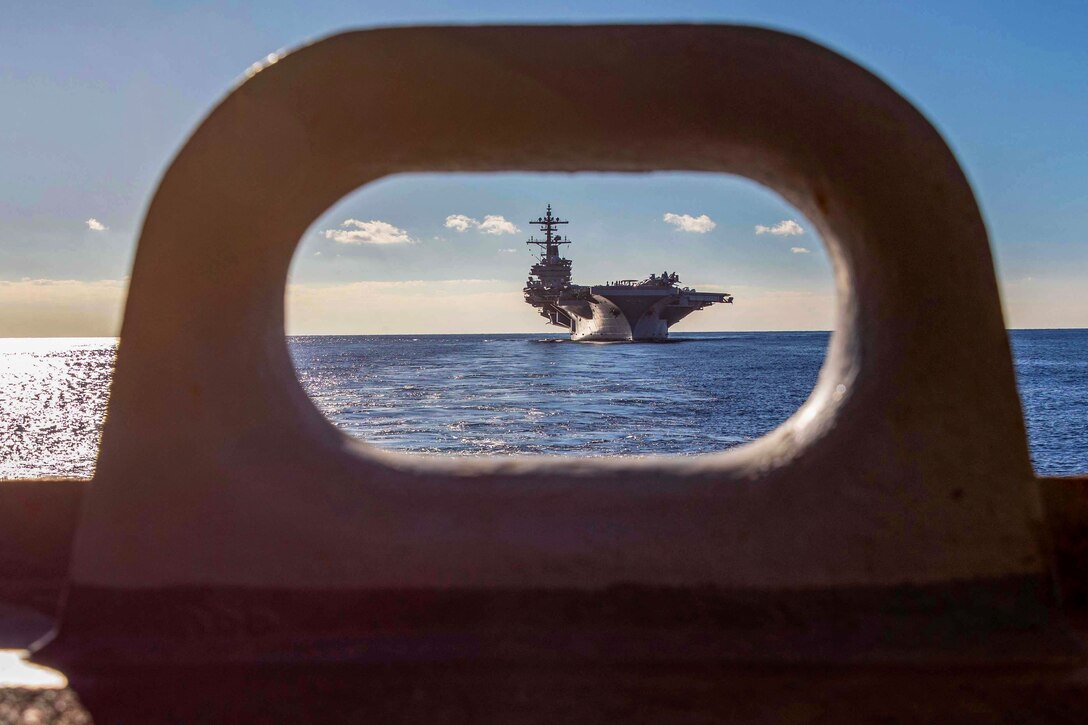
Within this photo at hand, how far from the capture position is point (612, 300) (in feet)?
216

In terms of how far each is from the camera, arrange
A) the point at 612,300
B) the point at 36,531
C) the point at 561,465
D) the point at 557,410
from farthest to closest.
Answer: the point at 612,300
the point at 557,410
the point at 36,531
the point at 561,465

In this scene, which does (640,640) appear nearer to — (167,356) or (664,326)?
A: (167,356)

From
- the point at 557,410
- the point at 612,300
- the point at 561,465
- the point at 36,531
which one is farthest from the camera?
the point at 612,300

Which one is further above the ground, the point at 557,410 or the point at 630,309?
the point at 630,309

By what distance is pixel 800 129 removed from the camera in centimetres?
245

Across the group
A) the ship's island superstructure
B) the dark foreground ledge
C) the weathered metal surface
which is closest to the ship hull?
the ship's island superstructure

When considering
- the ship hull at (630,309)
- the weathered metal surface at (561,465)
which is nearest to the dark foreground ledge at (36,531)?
the weathered metal surface at (561,465)

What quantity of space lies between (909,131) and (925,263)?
41 centimetres

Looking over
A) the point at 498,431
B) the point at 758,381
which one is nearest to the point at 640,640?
the point at 498,431

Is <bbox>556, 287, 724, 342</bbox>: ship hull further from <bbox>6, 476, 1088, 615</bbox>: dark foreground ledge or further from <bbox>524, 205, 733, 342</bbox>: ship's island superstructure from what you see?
<bbox>6, 476, 1088, 615</bbox>: dark foreground ledge

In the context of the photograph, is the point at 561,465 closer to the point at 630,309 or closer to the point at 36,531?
the point at 36,531

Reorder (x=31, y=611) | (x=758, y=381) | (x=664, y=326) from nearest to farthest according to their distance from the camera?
(x=31, y=611) < (x=758, y=381) < (x=664, y=326)

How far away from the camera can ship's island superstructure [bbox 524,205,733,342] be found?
6642 cm

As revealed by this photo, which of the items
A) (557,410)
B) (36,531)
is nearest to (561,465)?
(36,531)
